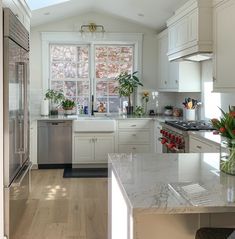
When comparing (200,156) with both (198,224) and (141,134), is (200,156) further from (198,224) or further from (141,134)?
(141,134)

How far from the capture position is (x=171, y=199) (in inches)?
63.6

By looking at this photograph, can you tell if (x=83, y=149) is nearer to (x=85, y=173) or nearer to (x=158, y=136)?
(x=85, y=173)

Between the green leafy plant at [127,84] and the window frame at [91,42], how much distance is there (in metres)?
0.19

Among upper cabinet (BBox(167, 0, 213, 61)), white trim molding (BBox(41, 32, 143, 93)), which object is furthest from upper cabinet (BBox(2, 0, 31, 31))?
white trim molding (BBox(41, 32, 143, 93))

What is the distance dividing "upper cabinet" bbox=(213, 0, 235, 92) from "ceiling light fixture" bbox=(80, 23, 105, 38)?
3059 millimetres

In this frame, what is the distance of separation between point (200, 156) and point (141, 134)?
3.86 meters

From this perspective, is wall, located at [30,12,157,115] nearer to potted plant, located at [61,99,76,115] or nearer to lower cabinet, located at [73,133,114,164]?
potted plant, located at [61,99,76,115]

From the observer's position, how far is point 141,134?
6543 mm

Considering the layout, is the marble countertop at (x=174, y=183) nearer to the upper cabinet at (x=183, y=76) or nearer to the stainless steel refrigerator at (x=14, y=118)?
the stainless steel refrigerator at (x=14, y=118)

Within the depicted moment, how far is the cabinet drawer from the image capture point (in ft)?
21.2

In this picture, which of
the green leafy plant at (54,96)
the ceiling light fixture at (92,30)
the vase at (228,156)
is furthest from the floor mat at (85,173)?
the vase at (228,156)

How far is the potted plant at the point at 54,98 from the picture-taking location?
269 inches

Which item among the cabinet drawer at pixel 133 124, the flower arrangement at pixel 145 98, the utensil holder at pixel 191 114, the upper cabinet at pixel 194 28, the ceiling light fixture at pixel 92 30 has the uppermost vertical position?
the ceiling light fixture at pixel 92 30

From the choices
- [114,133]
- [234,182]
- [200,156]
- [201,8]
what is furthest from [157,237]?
[114,133]
